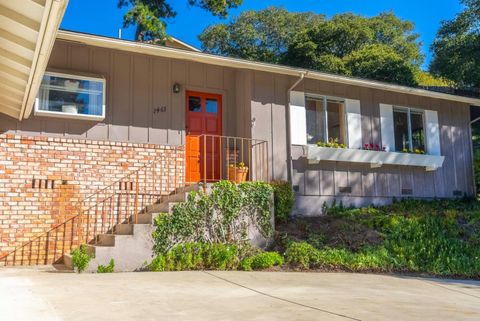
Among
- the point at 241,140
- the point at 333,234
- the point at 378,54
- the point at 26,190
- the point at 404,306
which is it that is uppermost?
the point at 378,54

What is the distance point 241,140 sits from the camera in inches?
387

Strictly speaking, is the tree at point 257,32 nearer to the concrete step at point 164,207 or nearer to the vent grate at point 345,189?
the vent grate at point 345,189

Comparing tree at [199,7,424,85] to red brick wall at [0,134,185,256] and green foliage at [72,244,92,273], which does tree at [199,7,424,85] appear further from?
green foliage at [72,244,92,273]

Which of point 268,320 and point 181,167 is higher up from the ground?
point 181,167

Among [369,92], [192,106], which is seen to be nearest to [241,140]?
[192,106]

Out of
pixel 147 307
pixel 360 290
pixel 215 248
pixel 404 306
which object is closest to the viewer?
pixel 147 307

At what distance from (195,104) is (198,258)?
3551 mm

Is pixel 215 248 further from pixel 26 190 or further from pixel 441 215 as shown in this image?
pixel 441 215

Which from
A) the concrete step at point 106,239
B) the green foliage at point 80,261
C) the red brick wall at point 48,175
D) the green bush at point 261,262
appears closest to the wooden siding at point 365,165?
the green bush at point 261,262

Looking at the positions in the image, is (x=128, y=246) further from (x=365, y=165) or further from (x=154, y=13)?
(x=154, y=13)

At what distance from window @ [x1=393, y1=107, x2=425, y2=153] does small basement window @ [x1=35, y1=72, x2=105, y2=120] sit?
23.4 ft

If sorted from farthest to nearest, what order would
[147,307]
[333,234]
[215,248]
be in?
[333,234] → [215,248] → [147,307]

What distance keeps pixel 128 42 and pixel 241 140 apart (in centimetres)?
306

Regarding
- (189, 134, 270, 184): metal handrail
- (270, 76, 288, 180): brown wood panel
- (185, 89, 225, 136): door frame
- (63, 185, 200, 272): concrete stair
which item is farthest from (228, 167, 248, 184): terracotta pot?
(63, 185, 200, 272): concrete stair
